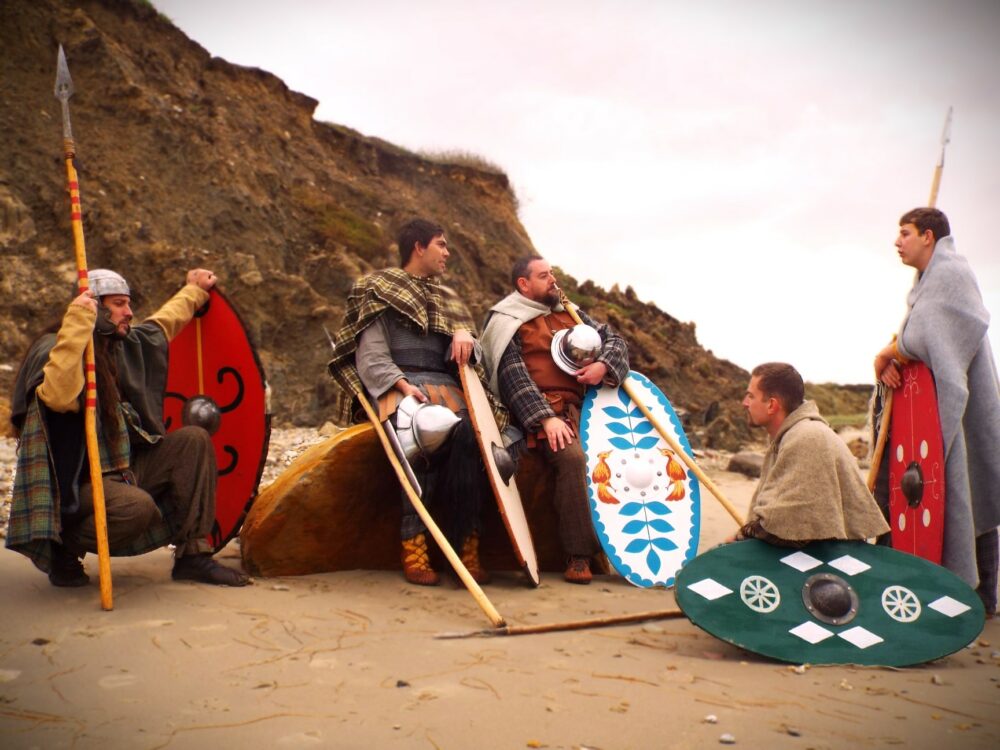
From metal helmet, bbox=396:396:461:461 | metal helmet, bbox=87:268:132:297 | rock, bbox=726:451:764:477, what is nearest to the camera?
metal helmet, bbox=87:268:132:297

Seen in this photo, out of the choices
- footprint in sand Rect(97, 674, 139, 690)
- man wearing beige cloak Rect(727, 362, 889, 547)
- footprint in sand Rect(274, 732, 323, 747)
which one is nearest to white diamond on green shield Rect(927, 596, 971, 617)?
man wearing beige cloak Rect(727, 362, 889, 547)

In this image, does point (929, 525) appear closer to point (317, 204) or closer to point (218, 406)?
point (218, 406)

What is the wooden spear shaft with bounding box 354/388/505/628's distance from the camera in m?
3.38

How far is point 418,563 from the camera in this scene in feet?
13.7

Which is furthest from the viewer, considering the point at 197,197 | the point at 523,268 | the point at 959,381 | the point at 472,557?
the point at 197,197

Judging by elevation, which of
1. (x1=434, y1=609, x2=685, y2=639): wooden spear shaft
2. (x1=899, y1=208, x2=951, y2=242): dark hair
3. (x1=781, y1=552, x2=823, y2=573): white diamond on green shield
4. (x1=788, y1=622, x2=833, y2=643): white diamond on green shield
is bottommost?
(x1=434, y1=609, x2=685, y2=639): wooden spear shaft

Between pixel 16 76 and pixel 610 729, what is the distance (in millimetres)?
11310

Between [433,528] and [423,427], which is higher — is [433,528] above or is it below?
below

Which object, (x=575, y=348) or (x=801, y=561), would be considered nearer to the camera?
(x=801, y=561)

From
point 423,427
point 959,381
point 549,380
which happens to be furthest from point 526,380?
point 959,381

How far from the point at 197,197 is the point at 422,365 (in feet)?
26.8

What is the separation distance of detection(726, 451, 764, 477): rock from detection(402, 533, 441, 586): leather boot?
20.8 feet

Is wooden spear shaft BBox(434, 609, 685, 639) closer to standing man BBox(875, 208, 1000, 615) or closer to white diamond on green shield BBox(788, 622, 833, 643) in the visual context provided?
white diamond on green shield BBox(788, 622, 833, 643)

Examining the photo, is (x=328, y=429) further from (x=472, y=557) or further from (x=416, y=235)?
(x=472, y=557)
